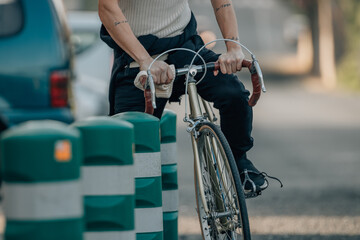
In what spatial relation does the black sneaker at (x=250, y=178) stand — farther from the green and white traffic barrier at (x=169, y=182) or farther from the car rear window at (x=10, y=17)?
the car rear window at (x=10, y=17)

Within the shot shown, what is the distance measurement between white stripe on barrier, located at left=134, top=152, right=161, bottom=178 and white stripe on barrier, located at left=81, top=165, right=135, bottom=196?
776 millimetres

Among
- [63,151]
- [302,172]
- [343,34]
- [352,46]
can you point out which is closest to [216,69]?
[63,151]

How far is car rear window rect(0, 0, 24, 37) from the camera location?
23.7 feet

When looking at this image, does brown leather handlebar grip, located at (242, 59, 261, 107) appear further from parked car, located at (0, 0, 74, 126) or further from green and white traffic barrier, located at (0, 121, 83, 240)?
parked car, located at (0, 0, 74, 126)

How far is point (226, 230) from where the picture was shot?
4.61 meters

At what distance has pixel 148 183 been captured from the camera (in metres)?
4.70

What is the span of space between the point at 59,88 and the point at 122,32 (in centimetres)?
290

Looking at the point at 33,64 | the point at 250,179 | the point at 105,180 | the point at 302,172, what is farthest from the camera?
the point at 302,172

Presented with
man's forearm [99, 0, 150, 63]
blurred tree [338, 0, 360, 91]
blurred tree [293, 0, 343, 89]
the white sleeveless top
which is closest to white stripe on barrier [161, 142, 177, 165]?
the white sleeveless top

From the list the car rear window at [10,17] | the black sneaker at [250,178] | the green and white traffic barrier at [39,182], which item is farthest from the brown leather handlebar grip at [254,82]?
the car rear window at [10,17]

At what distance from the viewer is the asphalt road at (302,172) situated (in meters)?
6.73

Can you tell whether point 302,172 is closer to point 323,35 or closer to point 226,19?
point 226,19

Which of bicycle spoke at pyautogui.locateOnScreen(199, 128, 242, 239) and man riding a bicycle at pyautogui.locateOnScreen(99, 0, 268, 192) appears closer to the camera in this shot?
bicycle spoke at pyautogui.locateOnScreen(199, 128, 242, 239)

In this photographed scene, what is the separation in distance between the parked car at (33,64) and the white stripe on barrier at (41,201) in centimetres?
383
